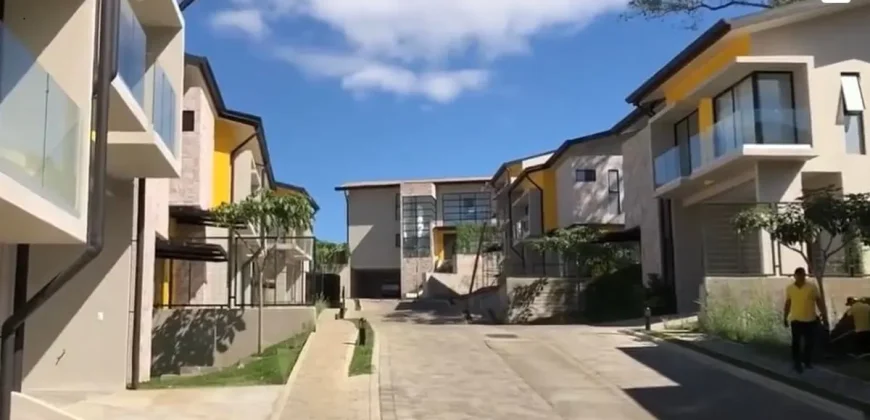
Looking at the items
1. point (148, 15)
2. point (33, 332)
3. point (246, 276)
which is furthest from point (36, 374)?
point (246, 276)

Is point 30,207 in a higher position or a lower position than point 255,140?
lower

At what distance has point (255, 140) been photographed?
3238cm

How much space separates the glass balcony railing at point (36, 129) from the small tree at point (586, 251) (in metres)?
24.9

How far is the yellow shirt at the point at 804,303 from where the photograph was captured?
14602 millimetres

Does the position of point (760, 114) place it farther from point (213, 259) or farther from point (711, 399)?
point (213, 259)

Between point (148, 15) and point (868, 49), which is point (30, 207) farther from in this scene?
point (868, 49)

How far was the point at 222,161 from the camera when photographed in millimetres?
30250

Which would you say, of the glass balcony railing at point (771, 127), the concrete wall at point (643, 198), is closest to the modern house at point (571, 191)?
the concrete wall at point (643, 198)

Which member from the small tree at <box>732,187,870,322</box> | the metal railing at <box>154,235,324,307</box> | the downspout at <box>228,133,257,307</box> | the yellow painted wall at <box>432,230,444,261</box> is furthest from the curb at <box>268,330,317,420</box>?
the yellow painted wall at <box>432,230,444,261</box>

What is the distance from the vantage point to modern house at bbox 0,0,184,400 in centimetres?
991

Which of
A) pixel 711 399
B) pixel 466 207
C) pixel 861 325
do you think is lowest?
pixel 711 399

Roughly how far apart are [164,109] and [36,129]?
19.8ft

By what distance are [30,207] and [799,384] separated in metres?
11.4

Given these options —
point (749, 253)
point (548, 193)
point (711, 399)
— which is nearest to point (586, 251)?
point (749, 253)
